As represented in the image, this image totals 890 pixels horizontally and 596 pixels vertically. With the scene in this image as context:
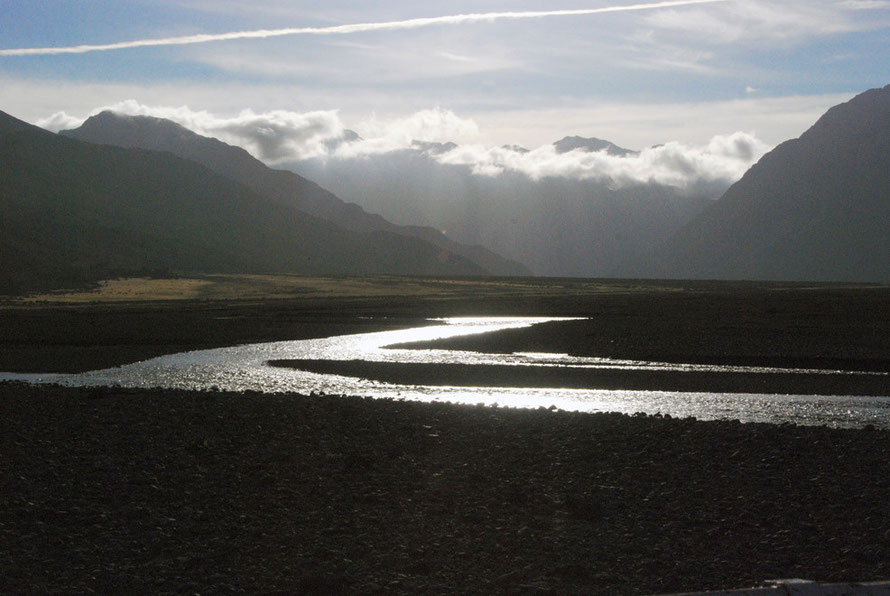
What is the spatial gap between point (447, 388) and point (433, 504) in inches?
664

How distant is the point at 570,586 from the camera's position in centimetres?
1041

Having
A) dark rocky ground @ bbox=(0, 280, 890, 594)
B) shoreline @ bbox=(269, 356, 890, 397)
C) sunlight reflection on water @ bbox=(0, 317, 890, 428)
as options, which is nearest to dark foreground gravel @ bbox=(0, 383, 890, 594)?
dark rocky ground @ bbox=(0, 280, 890, 594)

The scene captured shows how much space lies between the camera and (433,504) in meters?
14.0

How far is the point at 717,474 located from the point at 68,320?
59.8 metres

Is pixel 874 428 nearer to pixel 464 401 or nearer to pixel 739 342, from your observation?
pixel 464 401

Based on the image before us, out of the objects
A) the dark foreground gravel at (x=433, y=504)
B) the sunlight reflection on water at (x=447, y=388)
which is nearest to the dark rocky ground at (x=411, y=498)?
the dark foreground gravel at (x=433, y=504)

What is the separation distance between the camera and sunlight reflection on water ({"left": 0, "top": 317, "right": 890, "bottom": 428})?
992 inches

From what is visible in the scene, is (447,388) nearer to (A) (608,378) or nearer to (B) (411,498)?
(A) (608,378)

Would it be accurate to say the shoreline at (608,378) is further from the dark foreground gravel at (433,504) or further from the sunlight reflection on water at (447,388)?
the dark foreground gravel at (433,504)

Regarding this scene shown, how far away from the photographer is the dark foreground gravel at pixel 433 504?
427 inches

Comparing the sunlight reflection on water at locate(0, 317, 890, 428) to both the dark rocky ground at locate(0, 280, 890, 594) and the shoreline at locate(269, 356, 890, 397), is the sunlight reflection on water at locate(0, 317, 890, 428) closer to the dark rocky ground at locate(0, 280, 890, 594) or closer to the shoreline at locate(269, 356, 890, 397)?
the shoreline at locate(269, 356, 890, 397)

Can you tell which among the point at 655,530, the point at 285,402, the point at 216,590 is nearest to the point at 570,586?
the point at 655,530

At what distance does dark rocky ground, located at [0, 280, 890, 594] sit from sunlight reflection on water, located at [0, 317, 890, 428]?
143 inches

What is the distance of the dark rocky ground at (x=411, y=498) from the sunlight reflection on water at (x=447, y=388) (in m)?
3.64
